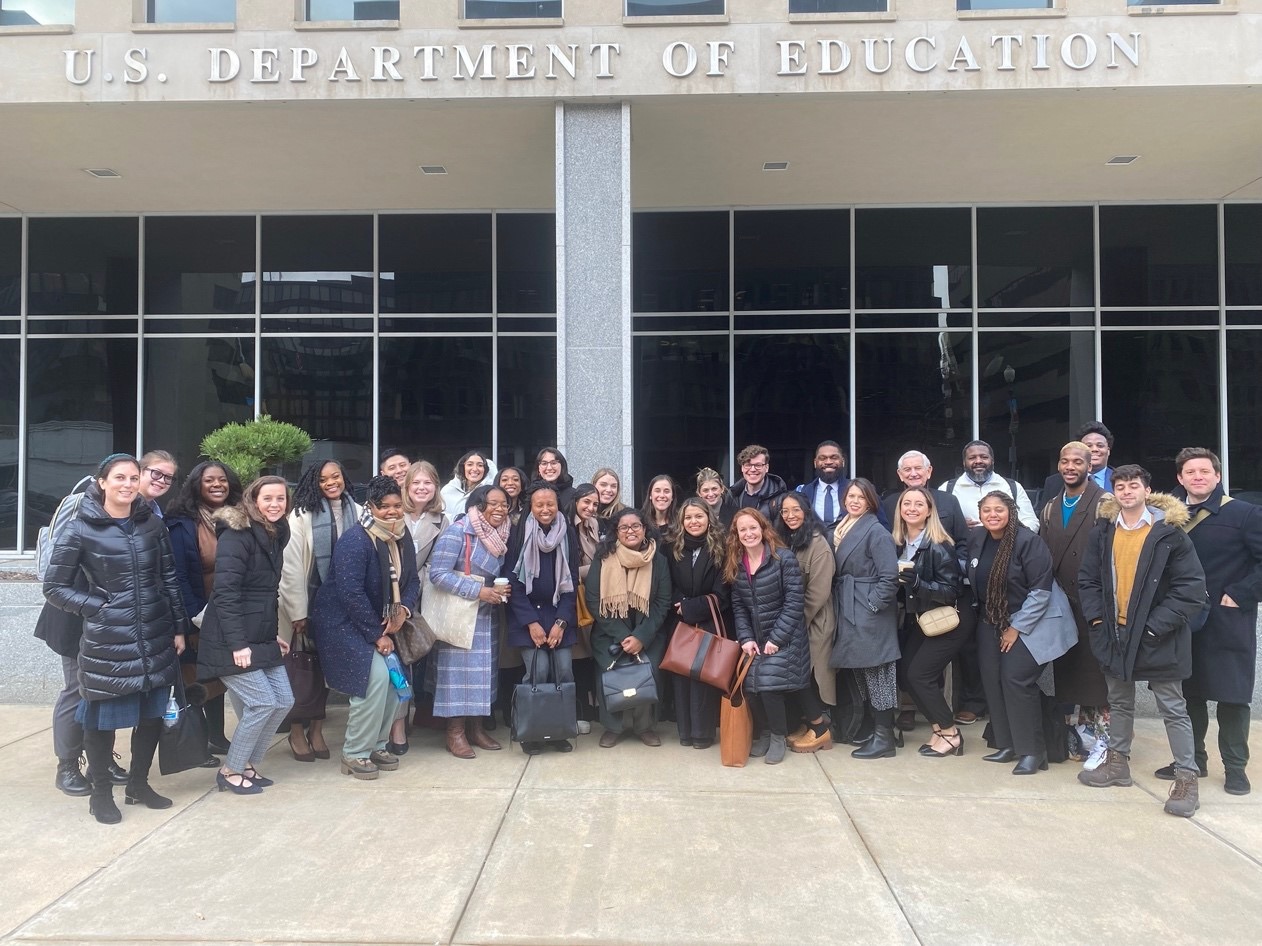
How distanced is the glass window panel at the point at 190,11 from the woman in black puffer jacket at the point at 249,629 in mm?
6136

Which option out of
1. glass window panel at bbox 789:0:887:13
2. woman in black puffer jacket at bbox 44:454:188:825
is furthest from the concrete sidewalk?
glass window panel at bbox 789:0:887:13

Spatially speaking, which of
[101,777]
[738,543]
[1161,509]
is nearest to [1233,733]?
[1161,509]

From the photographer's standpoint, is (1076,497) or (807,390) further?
(807,390)

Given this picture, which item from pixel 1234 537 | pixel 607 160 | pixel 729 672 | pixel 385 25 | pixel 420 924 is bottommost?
pixel 420 924

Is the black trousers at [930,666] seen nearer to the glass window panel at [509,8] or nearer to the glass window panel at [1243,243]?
the glass window panel at [509,8]

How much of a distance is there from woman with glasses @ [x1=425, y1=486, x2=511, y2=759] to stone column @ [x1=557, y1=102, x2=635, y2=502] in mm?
2733

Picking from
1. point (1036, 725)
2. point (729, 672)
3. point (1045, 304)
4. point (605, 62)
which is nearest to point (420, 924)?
point (729, 672)

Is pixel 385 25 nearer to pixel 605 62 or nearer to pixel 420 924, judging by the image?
pixel 605 62

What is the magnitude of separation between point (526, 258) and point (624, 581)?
7.17 metres

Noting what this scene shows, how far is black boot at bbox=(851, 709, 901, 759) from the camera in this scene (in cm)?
566

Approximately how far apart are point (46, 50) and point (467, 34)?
3.96 metres

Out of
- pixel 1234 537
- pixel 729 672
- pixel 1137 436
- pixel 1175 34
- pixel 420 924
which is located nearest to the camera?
pixel 420 924

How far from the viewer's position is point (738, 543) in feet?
18.8

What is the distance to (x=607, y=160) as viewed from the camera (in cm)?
830
